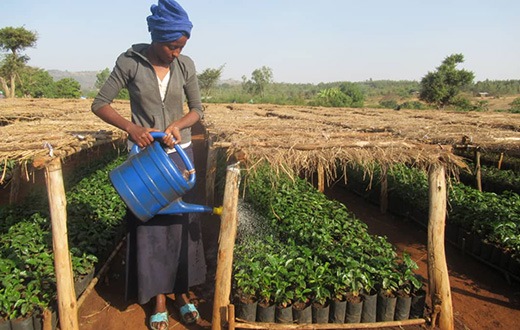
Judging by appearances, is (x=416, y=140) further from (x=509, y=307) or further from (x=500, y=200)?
(x=500, y=200)

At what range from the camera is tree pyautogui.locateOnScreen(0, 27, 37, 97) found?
24.8 metres

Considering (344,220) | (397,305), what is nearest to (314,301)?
Result: (397,305)

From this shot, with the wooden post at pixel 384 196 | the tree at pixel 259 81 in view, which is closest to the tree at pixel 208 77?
the tree at pixel 259 81

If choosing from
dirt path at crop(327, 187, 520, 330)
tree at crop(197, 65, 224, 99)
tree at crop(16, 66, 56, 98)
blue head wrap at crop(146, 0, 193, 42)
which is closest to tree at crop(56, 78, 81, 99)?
tree at crop(16, 66, 56, 98)

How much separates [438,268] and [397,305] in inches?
20.8

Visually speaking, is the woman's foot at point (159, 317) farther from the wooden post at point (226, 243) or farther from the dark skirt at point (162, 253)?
the wooden post at point (226, 243)

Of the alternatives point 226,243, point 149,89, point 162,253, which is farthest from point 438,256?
point 149,89

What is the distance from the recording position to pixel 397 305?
11.4 feet

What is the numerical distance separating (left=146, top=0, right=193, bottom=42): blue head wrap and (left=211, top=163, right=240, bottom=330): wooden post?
3.62 ft

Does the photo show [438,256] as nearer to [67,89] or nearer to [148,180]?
[148,180]

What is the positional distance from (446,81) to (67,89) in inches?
1019

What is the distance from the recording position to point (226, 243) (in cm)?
315

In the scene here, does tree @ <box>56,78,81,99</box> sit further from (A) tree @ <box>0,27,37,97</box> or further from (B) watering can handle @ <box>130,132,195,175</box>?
(B) watering can handle @ <box>130,132,195,175</box>

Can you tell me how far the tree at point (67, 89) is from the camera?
91.2 ft
